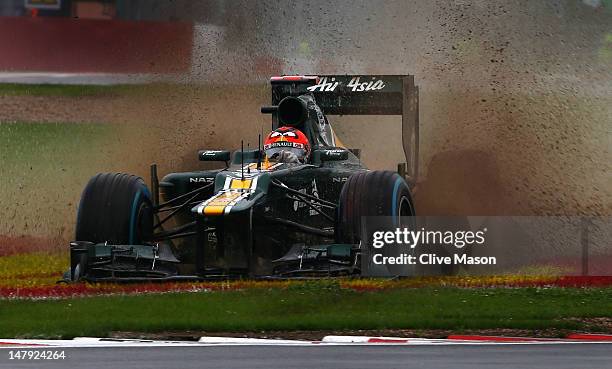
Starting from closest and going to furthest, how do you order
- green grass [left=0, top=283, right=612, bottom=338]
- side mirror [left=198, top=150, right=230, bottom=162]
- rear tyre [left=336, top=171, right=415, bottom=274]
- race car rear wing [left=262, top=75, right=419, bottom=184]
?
green grass [left=0, top=283, right=612, bottom=338] → rear tyre [left=336, top=171, right=415, bottom=274] → side mirror [left=198, top=150, right=230, bottom=162] → race car rear wing [left=262, top=75, right=419, bottom=184]

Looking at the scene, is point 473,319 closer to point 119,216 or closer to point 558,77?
point 119,216

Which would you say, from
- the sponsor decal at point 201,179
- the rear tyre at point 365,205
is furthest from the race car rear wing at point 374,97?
the rear tyre at point 365,205

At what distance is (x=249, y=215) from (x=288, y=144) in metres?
2.63

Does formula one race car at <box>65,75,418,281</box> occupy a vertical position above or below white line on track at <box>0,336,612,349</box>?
above

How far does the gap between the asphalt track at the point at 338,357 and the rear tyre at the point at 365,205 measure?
469 cm

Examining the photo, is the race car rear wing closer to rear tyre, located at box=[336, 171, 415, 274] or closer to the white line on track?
rear tyre, located at box=[336, 171, 415, 274]

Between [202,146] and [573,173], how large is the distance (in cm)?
597

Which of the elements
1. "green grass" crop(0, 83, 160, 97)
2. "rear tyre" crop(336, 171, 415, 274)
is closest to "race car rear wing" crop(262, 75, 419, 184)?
"rear tyre" crop(336, 171, 415, 274)

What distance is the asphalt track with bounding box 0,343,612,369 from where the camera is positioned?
A: 36.0 feet

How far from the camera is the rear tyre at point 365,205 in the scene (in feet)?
54.3

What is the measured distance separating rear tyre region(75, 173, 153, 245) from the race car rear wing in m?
3.71

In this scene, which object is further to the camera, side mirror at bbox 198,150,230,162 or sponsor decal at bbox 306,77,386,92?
sponsor decal at bbox 306,77,386,92

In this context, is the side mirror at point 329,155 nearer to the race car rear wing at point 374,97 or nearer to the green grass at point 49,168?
the race car rear wing at point 374,97

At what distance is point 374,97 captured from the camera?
21.0 metres
